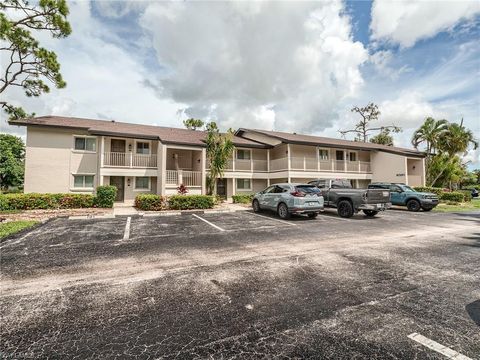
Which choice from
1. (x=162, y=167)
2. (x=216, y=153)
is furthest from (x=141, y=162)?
(x=216, y=153)

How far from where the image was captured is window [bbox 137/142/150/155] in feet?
65.5

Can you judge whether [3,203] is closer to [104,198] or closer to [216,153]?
[104,198]

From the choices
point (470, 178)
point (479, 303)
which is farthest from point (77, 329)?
point (470, 178)

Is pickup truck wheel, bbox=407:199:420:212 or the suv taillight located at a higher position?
the suv taillight

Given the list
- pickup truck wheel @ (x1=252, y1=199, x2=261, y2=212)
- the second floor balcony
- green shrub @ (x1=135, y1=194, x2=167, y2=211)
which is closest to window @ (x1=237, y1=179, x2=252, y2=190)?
the second floor balcony

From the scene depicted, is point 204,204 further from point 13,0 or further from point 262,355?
point 13,0

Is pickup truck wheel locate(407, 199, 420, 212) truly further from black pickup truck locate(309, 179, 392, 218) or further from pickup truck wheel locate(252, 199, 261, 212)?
pickup truck wheel locate(252, 199, 261, 212)

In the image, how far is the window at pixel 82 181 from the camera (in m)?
18.3

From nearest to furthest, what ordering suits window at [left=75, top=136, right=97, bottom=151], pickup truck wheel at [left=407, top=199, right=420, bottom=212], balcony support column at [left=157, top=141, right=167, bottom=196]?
pickup truck wheel at [left=407, top=199, right=420, bottom=212] < balcony support column at [left=157, top=141, right=167, bottom=196] < window at [left=75, top=136, right=97, bottom=151]

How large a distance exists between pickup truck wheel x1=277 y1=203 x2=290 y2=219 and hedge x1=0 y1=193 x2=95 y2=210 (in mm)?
11458

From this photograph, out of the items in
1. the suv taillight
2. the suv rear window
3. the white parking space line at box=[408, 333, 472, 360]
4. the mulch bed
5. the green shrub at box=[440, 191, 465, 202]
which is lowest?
the white parking space line at box=[408, 333, 472, 360]

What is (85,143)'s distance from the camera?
1878cm

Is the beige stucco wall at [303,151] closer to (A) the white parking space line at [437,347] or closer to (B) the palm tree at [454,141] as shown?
(B) the palm tree at [454,141]

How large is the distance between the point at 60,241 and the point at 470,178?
73596mm
